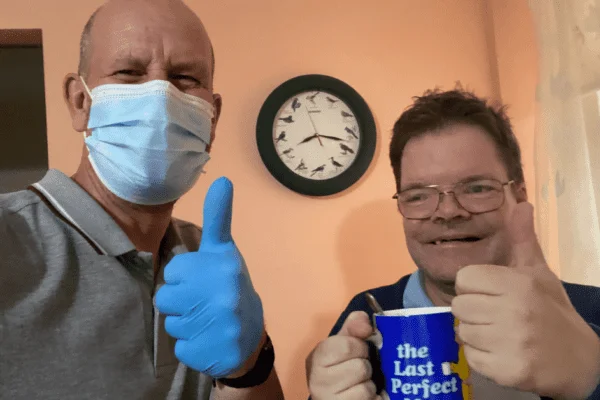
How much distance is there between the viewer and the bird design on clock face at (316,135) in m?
1.52

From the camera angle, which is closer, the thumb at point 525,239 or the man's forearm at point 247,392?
the thumb at point 525,239

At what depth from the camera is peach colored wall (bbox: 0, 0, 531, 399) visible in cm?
146

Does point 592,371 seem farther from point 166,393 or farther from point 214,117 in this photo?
point 214,117

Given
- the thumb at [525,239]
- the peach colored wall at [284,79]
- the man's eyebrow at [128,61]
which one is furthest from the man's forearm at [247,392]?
the peach colored wall at [284,79]

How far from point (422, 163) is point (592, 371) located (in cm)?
53

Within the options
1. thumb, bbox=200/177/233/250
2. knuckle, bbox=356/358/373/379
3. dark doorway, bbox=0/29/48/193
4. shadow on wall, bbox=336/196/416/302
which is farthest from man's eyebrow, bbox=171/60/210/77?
dark doorway, bbox=0/29/48/193

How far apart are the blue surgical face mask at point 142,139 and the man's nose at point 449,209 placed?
492mm

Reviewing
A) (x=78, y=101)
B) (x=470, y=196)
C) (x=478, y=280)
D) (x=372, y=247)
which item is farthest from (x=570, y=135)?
(x=78, y=101)

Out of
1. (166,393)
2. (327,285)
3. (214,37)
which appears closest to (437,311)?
(166,393)

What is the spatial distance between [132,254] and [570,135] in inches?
41.8

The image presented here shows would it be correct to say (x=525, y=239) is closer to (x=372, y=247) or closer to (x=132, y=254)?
(x=132, y=254)

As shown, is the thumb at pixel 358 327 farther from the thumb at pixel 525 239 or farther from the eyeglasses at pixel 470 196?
the eyeglasses at pixel 470 196

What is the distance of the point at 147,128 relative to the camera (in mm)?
782

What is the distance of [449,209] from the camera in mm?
937
